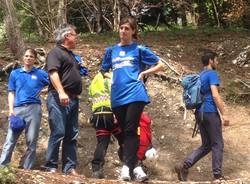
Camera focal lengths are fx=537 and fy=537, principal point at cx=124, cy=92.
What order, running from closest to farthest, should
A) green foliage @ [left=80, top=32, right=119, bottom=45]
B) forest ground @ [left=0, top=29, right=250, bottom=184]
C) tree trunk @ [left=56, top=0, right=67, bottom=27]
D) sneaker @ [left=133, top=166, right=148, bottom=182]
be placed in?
sneaker @ [left=133, top=166, right=148, bottom=182], forest ground @ [left=0, top=29, right=250, bottom=184], green foliage @ [left=80, top=32, right=119, bottom=45], tree trunk @ [left=56, top=0, right=67, bottom=27]

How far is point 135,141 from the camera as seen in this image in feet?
19.9

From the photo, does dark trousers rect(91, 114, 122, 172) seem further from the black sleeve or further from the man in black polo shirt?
the black sleeve

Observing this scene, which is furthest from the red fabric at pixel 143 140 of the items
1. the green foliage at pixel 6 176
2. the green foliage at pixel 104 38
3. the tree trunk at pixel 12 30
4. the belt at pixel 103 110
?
the green foliage at pixel 104 38

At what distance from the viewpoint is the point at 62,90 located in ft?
19.9

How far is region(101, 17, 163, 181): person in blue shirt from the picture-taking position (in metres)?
5.98

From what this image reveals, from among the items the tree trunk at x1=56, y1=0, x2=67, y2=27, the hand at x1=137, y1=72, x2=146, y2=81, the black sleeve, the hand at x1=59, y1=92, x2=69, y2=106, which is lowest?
the hand at x1=59, y1=92, x2=69, y2=106

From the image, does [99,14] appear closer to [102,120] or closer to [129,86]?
[102,120]

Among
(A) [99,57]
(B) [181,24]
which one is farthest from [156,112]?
(B) [181,24]

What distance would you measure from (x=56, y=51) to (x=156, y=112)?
474 cm

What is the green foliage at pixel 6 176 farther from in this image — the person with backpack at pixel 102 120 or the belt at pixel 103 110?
the belt at pixel 103 110

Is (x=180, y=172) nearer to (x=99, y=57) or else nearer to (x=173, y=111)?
(x=173, y=111)

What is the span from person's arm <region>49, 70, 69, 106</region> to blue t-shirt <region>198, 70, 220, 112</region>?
2064 mm

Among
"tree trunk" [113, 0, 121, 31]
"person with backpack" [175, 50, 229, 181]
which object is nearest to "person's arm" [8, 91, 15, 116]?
"person with backpack" [175, 50, 229, 181]

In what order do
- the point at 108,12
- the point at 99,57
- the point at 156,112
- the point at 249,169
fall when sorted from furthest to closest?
the point at 108,12, the point at 99,57, the point at 156,112, the point at 249,169
